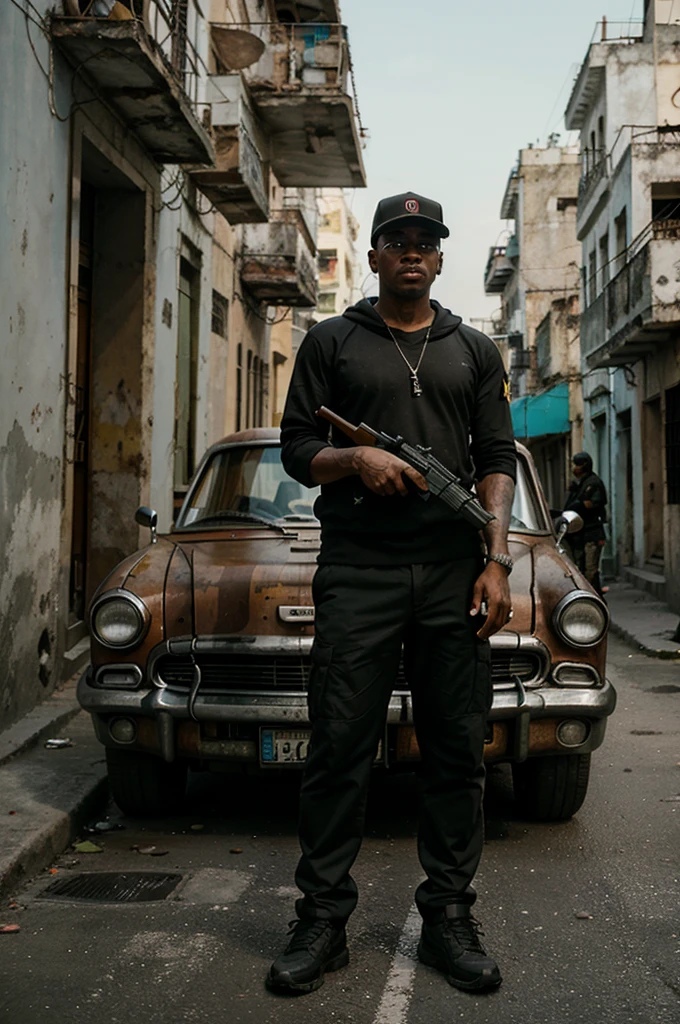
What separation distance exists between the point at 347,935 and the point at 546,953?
2.06 ft

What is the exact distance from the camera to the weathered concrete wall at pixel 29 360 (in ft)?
23.1

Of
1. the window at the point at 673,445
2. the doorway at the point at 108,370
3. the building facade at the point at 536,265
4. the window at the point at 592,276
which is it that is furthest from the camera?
the building facade at the point at 536,265

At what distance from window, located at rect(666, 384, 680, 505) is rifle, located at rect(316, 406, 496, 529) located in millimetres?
14107

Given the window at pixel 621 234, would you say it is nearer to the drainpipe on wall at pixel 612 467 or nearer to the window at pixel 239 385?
the drainpipe on wall at pixel 612 467

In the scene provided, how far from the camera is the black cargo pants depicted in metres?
3.38

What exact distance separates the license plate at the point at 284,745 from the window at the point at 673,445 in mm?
13138

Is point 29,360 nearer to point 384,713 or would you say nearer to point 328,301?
Answer: point 384,713

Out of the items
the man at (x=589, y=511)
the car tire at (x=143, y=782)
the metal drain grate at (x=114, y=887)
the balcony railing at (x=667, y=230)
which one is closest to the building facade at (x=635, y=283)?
the balcony railing at (x=667, y=230)

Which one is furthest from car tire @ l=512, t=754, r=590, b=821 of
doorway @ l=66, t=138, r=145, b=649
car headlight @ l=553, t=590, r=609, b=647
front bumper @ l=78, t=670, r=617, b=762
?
doorway @ l=66, t=138, r=145, b=649

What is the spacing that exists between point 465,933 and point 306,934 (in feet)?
1.49

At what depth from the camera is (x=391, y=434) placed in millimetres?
3486

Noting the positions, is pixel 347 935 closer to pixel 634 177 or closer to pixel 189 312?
pixel 189 312

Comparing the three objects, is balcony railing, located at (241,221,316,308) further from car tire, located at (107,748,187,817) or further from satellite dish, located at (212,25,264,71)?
car tire, located at (107,748,187,817)

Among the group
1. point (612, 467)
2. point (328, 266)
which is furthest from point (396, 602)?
point (328, 266)
